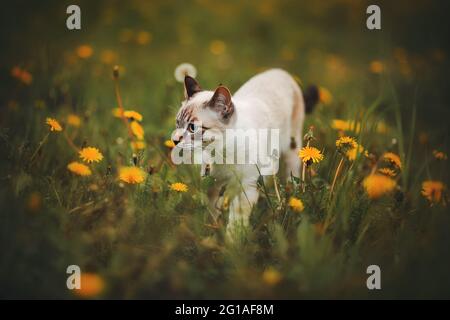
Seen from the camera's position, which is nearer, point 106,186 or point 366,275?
point 366,275

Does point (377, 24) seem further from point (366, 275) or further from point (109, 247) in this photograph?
point (109, 247)

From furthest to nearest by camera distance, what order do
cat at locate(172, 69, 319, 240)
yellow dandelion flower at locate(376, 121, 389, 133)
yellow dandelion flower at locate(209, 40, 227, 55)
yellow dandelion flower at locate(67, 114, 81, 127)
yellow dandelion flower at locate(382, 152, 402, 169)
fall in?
1. yellow dandelion flower at locate(209, 40, 227, 55)
2. yellow dandelion flower at locate(376, 121, 389, 133)
3. yellow dandelion flower at locate(67, 114, 81, 127)
4. yellow dandelion flower at locate(382, 152, 402, 169)
5. cat at locate(172, 69, 319, 240)

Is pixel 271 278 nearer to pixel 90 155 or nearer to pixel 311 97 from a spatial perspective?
pixel 90 155

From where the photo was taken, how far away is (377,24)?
8.58ft

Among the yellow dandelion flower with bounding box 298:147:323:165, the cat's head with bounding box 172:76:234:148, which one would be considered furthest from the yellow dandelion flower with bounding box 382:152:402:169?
the cat's head with bounding box 172:76:234:148

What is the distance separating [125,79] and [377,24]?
2.83 metres

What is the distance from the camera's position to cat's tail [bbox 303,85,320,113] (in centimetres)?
341

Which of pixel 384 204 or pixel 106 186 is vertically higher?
pixel 106 186

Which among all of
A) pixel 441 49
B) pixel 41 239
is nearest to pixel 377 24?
pixel 41 239

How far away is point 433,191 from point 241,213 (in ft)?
3.14

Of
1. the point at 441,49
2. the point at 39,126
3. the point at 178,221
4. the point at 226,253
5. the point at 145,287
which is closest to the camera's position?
the point at 145,287

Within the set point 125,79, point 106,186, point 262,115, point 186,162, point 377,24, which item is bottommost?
Result: point 106,186

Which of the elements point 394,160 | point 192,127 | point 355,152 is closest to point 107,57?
point 192,127

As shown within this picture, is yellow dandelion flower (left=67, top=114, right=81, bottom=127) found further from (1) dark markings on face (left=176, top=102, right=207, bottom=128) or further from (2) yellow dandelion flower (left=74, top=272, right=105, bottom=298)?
(2) yellow dandelion flower (left=74, top=272, right=105, bottom=298)
